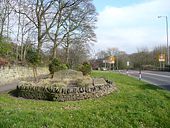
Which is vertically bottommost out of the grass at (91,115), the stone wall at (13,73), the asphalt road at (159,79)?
the grass at (91,115)

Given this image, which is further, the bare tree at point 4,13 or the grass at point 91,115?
the bare tree at point 4,13

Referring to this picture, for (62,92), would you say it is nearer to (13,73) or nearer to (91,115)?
(91,115)

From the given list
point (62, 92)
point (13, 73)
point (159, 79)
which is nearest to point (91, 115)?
point (62, 92)

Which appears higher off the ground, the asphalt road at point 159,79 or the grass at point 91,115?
the asphalt road at point 159,79

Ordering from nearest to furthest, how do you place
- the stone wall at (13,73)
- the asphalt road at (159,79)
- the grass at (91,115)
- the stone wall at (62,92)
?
the grass at (91,115)
the stone wall at (62,92)
the stone wall at (13,73)
the asphalt road at (159,79)

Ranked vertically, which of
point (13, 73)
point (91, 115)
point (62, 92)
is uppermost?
point (13, 73)

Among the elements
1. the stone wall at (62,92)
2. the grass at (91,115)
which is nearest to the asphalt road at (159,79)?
the stone wall at (62,92)

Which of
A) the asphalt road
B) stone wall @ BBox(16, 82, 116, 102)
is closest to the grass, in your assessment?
stone wall @ BBox(16, 82, 116, 102)

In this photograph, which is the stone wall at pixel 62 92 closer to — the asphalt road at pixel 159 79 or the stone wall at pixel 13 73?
the stone wall at pixel 13 73

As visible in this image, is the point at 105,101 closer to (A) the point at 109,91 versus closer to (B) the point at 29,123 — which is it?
(A) the point at 109,91

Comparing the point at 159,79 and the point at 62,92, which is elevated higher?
the point at 62,92

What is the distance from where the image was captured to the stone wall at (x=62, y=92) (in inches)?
→ 634

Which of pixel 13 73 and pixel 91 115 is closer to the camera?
pixel 91 115

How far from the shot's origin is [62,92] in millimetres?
16125
